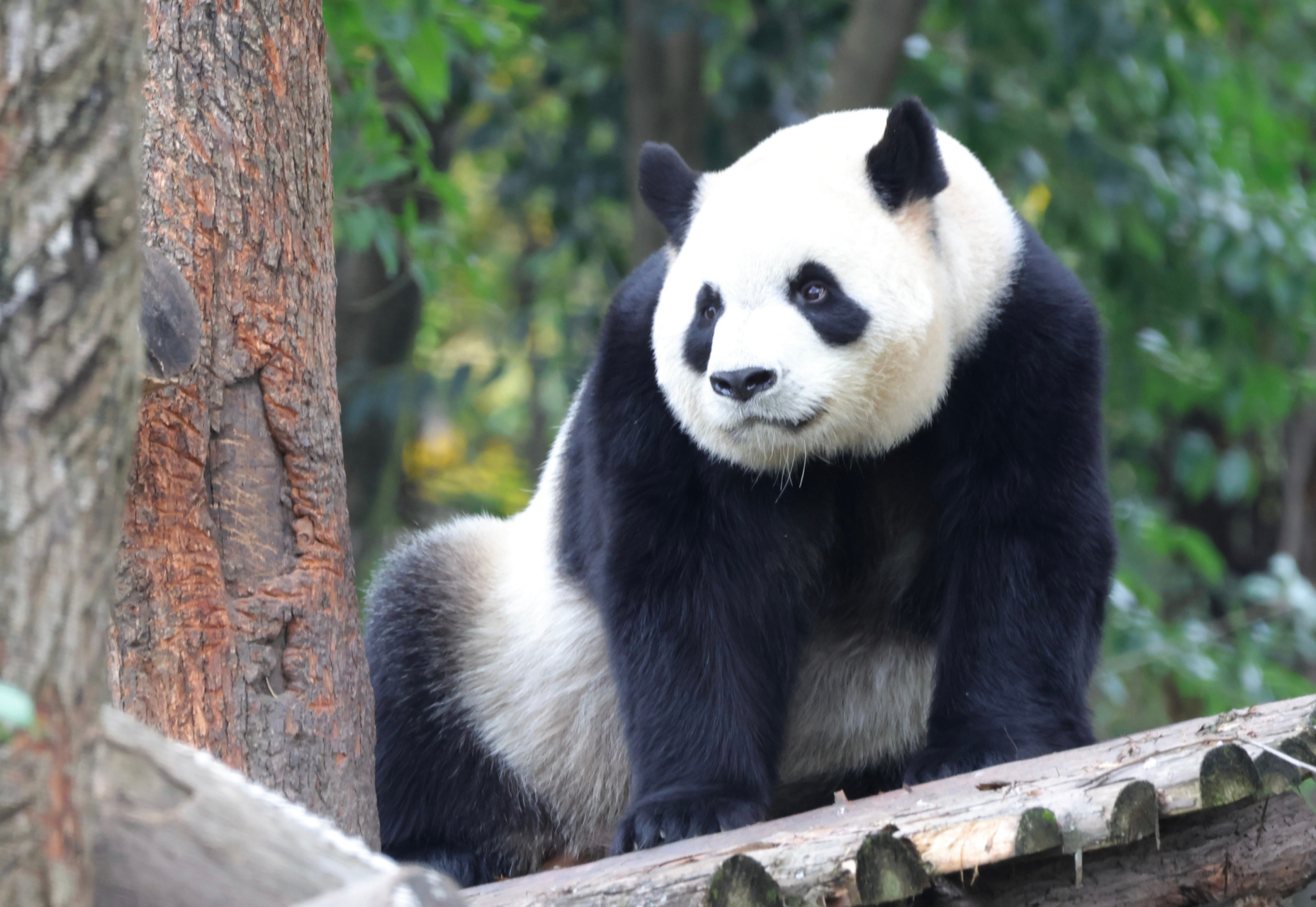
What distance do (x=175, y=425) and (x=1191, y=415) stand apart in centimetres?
741

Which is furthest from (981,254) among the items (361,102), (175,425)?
(361,102)

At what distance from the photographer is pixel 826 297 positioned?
2.91 m

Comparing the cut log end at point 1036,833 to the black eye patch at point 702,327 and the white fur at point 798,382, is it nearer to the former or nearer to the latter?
the white fur at point 798,382

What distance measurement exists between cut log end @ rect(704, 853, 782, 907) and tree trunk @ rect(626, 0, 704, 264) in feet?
12.8

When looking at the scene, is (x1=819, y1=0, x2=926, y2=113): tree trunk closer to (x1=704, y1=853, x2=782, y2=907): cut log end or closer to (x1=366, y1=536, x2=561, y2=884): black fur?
(x1=366, y1=536, x2=561, y2=884): black fur

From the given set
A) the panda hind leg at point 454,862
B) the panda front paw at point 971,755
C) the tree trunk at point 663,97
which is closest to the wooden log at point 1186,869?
the panda front paw at point 971,755

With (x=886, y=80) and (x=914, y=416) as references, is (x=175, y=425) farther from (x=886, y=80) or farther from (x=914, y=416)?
(x=886, y=80)

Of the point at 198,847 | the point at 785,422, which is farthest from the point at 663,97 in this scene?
the point at 198,847

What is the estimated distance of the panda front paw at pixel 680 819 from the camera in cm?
286

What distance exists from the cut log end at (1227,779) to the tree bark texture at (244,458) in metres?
1.50

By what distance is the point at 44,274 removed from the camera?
4.50 feet

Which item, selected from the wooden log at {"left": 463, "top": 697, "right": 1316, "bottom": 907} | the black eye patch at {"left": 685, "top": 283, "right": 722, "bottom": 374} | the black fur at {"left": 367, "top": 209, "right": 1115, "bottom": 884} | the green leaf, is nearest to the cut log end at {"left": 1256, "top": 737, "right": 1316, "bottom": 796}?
the wooden log at {"left": 463, "top": 697, "right": 1316, "bottom": 907}

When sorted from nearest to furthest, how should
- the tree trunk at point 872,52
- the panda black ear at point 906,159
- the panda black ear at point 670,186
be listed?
the panda black ear at point 906,159
the panda black ear at point 670,186
the tree trunk at point 872,52

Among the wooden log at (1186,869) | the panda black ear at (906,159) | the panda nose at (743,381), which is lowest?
the wooden log at (1186,869)
